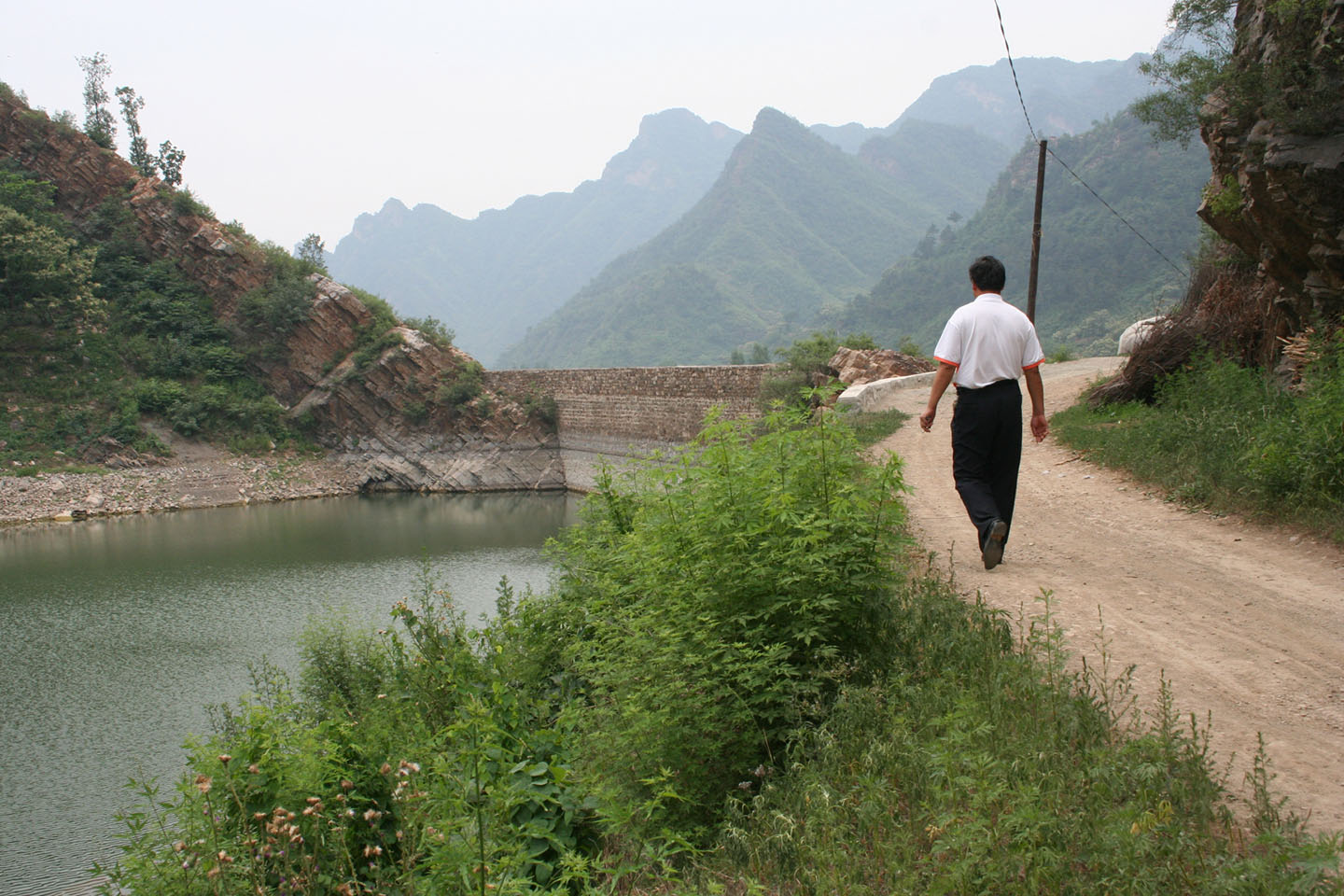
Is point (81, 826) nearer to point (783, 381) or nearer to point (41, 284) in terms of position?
point (783, 381)

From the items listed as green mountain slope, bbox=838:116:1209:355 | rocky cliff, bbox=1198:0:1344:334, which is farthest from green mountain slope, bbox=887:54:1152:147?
rocky cliff, bbox=1198:0:1344:334

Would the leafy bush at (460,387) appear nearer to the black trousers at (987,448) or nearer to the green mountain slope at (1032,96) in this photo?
the black trousers at (987,448)

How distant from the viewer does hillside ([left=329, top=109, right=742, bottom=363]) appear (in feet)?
516

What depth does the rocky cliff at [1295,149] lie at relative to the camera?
251 inches

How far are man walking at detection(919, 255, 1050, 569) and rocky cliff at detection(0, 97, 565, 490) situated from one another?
30177 mm

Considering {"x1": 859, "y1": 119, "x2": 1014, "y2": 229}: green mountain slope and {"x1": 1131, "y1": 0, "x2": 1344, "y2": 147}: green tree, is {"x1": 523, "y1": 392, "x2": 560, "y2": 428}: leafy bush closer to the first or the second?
{"x1": 1131, "y1": 0, "x2": 1344, "y2": 147}: green tree

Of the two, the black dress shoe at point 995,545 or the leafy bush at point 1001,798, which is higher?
the black dress shoe at point 995,545

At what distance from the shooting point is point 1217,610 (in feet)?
12.6

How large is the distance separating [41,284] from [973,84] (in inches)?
6956

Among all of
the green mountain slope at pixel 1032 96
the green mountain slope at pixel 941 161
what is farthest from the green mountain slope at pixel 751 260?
the green mountain slope at pixel 1032 96

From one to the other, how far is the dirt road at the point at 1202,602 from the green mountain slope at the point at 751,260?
6823cm

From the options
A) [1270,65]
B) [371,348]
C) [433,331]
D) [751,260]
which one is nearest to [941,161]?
[751,260]

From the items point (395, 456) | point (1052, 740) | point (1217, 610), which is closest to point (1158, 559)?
point (1217, 610)

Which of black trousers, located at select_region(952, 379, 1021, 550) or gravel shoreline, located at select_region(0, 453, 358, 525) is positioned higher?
black trousers, located at select_region(952, 379, 1021, 550)
